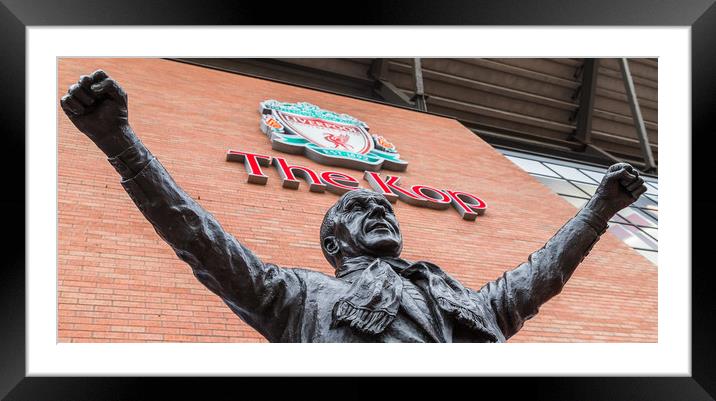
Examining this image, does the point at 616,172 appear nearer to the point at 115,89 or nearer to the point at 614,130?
the point at 115,89

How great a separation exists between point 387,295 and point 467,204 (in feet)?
23.4

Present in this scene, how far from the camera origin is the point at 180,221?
9.43 feet

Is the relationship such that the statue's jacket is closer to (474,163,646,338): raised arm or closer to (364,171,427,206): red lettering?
(474,163,646,338): raised arm

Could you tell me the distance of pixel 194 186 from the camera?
8.30 meters

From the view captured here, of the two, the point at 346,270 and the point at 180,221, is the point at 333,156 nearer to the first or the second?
the point at 346,270

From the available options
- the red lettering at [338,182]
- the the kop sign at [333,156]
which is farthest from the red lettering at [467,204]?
the red lettering at [338,182]

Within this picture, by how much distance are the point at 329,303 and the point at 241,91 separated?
9501 mm

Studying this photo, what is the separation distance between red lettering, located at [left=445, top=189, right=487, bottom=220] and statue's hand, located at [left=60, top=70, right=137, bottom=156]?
7.40m

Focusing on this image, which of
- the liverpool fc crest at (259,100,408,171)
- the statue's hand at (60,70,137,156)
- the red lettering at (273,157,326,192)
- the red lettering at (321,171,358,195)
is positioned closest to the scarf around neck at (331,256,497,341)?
the statue's hand at (60,70,137,156)

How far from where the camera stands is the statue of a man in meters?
2.78

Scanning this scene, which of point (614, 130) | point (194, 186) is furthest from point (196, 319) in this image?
point (614, 130)

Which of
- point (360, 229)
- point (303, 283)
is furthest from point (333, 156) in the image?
point (303, 283)

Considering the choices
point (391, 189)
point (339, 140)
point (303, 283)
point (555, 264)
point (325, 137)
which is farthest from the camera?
point (339, 140)
